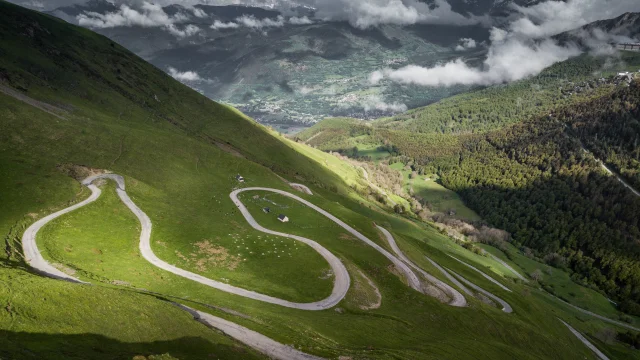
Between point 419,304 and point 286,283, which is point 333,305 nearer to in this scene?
point 286,283

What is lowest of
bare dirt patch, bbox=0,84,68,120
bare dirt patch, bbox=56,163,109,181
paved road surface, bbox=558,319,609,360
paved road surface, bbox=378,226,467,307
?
paved road surface, bbox=558,319,609,360

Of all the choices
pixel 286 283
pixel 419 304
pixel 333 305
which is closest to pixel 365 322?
pixel 333 305

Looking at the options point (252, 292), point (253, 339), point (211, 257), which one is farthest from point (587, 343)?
point (253, 339)

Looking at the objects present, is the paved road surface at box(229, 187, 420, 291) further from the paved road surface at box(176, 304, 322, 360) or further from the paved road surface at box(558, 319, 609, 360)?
the paved road surface at box(558, 319, 609, 360)

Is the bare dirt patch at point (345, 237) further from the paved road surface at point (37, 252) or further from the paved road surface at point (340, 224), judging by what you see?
the paved road surface at point (37, 252)

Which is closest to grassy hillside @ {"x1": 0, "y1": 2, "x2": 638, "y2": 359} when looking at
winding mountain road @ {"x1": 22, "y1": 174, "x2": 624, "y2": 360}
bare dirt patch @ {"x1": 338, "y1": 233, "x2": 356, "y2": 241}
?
bare dirt patch @ {"x1": 338, "y1": 233, "x2": 356, "y2": 241}

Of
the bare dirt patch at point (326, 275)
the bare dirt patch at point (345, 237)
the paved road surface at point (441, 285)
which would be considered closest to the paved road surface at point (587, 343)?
the paved road surface at point (441, 285)

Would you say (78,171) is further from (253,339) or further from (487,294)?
(487,294)
